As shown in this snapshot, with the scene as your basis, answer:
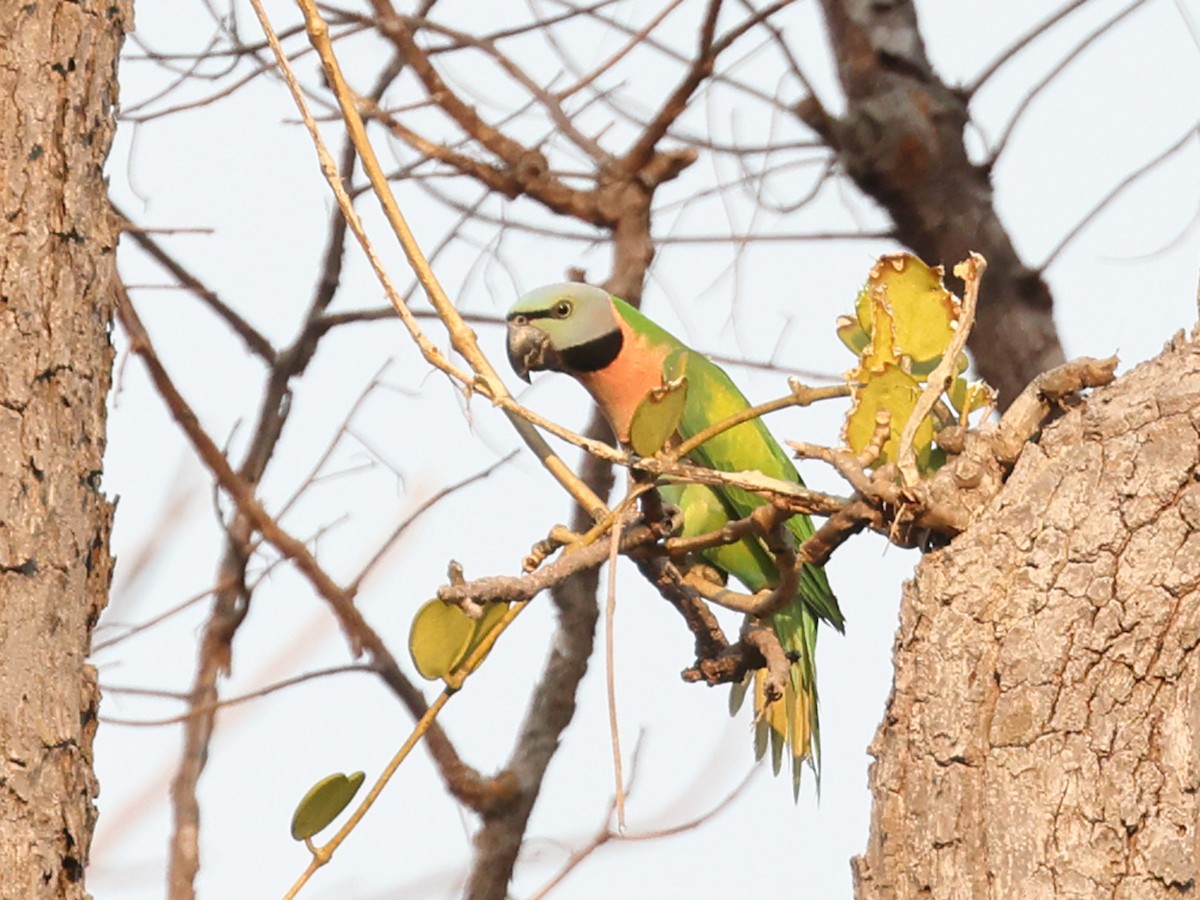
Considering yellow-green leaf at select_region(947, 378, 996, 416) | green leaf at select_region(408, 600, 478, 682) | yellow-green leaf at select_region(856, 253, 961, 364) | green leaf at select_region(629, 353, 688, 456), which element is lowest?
green leaf at select_region(408, 600, 478, 682)

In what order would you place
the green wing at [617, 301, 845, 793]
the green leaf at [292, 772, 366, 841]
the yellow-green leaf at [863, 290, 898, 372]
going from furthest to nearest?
the green wing at [617, 301, 845, 793] < the yellow-green leaf at [863, 290, 898, 372] < the green leaf at [292, 772, 366, 841]

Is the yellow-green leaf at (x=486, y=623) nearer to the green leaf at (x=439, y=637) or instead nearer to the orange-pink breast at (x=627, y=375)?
the green leaf at (x=439, y=637)

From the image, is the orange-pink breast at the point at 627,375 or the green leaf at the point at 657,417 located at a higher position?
the orange-pink breast at the point at 627,375

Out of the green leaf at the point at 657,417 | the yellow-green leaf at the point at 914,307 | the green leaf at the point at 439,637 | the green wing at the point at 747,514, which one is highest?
the green wing at the point at 747,514

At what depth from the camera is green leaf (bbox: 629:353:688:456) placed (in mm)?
1360

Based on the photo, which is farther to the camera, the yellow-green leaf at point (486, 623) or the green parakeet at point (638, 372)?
the green parakeet at point (638, 372)

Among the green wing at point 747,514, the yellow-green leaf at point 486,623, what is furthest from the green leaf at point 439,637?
the green wing at point 747,514

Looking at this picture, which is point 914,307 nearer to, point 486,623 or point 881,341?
point 881,341

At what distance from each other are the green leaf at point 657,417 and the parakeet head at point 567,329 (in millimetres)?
1968

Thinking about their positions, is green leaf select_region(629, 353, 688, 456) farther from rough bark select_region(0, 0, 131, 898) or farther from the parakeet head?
the parakeet head

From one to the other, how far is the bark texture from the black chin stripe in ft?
6.38

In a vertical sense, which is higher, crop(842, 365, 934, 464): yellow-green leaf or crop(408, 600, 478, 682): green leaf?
crop(842, 365, 934, 464): yellow-green leaf

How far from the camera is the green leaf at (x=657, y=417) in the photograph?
136cm

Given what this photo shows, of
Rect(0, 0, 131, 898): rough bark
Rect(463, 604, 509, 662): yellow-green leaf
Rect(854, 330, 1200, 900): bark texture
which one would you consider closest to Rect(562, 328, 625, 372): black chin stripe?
Rect(0, 0, 131, 898): rough bark
